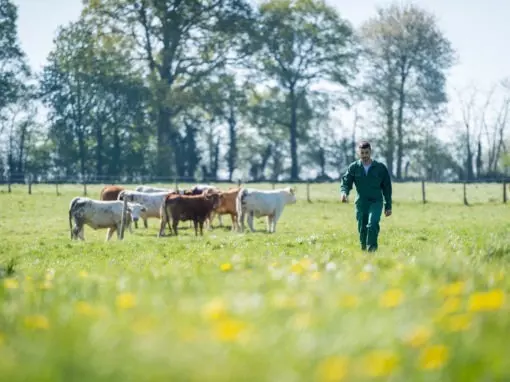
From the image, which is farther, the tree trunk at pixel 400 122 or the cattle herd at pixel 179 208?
the tree trunk at pixel 400 122

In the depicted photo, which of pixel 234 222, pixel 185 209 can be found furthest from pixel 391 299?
pixel 234 222

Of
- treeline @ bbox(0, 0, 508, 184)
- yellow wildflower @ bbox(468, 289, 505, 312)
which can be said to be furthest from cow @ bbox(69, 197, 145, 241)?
treeline @ bbox(0, 0, 508, 184)

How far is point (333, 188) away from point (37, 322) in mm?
44061

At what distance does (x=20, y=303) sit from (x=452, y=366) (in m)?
3.01

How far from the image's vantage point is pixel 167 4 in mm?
50531

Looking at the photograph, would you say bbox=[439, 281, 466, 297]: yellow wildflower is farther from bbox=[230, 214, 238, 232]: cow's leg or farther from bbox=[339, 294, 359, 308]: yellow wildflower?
bbox=[230, 214, 238, 232]: cow's leg

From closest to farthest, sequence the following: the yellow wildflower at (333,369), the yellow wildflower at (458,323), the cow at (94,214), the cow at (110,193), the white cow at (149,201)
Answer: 1. the yellow wildflower at (333,369)
2. the yellow wildflower at (458,323)
3. the cow at (94,214)
4. the white cow at (149,201)
5. the cow at (110,193)

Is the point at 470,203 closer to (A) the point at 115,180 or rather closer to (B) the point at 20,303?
(A) the point at 115,180

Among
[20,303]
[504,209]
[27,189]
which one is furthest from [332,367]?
[27,189]

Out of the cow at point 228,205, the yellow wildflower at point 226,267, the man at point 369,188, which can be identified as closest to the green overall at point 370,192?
the man at point 369,188

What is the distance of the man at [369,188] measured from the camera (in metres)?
12.3

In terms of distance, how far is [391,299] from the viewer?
177 inches

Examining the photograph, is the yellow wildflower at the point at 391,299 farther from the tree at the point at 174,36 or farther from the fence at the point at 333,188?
the tree at the point at 174,36

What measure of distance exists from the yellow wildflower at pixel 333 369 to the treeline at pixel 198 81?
46686 mm
